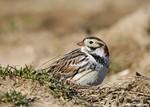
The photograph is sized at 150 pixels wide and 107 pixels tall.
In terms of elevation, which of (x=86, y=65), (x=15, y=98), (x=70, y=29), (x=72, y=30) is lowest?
(x=15, y=98)

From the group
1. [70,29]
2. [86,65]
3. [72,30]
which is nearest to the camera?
[86,65]

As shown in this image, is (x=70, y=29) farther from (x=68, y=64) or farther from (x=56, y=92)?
(x=56, y=92)

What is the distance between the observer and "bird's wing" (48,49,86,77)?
27.4 ft

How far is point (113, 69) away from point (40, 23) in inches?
280

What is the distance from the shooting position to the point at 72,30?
17.2m

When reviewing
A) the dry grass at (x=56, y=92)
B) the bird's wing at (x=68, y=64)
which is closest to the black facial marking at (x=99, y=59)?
the bird's wing at (x=68, y=64)

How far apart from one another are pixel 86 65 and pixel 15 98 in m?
1.83

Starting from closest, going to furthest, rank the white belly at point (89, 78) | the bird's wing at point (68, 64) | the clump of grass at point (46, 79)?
the clump of grass at point (46, 79)
the white belly at point (89, 78)
the bird's wing at point (68, 64)

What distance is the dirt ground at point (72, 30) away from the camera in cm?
1250

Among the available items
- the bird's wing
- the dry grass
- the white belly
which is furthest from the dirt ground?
the dry grass

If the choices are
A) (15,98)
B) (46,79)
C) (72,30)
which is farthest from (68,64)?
(72,30)

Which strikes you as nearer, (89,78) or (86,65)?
(89,78)

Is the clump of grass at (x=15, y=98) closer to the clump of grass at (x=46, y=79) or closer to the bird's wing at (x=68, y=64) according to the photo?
the clump of grass at (x=46, y=79)

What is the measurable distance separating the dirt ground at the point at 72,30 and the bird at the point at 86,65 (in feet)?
2.71
